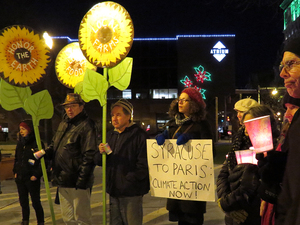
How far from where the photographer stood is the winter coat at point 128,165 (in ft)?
11.1

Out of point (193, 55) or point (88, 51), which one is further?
point (193, 55)

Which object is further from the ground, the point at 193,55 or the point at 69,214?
the point at 193,55

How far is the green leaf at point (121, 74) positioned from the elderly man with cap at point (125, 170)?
258 millimetres

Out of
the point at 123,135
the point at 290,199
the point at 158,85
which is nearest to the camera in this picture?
the point at 290,199

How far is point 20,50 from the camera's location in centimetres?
394

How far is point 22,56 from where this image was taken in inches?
155

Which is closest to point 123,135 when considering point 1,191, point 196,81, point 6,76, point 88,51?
point 88,51

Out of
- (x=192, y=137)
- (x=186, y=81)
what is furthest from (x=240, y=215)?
(x=186, y=81)

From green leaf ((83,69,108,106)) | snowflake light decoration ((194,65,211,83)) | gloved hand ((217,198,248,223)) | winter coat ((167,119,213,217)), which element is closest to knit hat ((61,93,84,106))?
green leaf ((83,69,108,106))

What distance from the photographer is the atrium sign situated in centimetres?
3866

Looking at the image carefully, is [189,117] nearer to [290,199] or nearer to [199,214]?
[199,214]

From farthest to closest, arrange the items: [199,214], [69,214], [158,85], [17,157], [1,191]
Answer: [158,85], [1,191], [17,157], [69,214], [199,214]

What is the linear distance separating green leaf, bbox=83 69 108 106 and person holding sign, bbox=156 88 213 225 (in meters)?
0.87

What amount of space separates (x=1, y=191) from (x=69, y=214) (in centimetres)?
520
